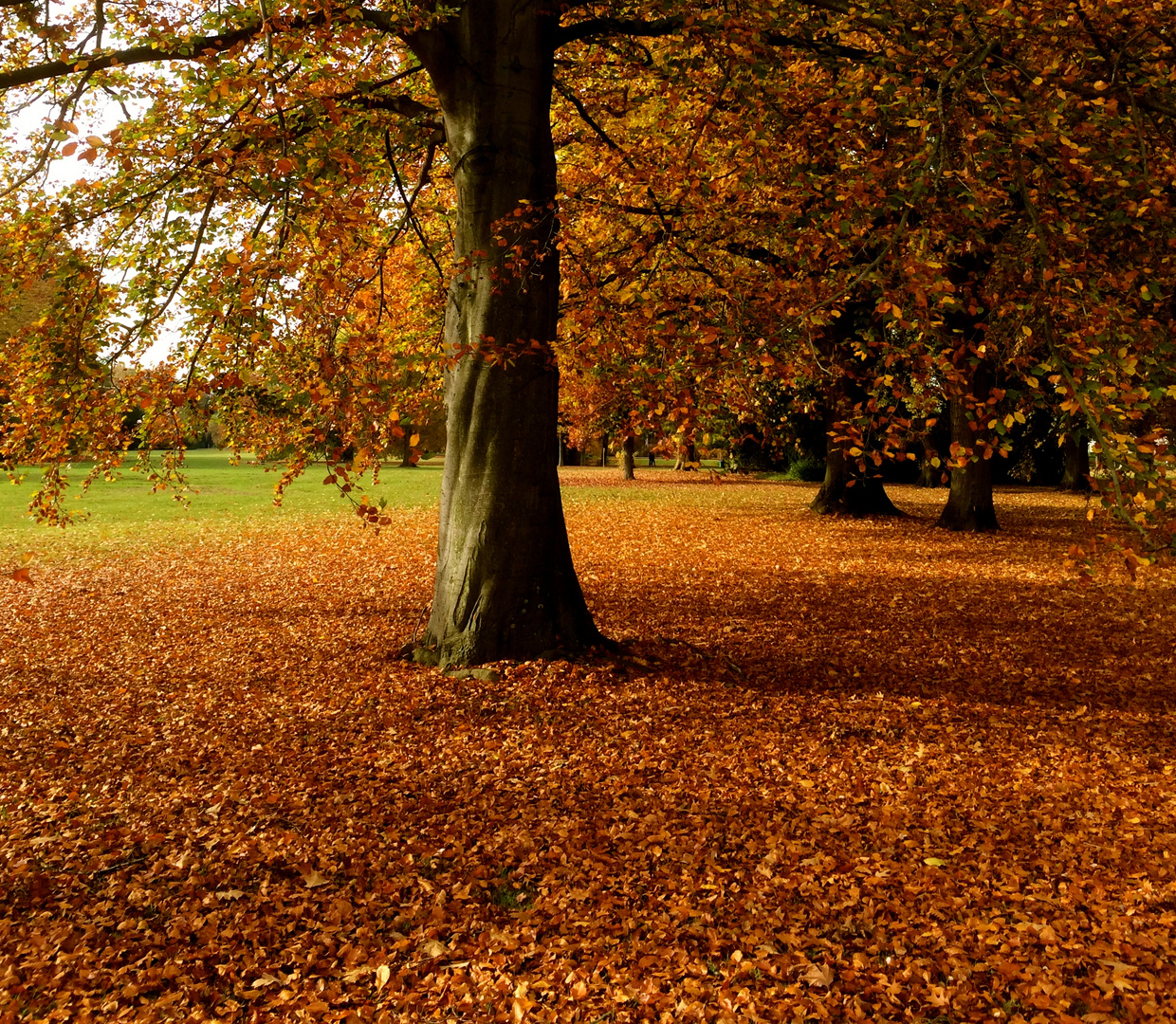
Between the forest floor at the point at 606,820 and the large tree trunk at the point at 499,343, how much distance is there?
56 cm

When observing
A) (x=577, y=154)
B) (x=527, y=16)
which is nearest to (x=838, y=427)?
(x=527, y=16)

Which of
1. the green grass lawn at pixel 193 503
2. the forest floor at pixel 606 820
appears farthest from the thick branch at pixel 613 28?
the green grass lawn at pixel 193 503

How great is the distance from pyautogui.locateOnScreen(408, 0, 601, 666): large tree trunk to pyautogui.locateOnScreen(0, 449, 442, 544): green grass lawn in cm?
806

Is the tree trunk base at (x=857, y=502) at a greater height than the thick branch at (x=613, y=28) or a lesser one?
lesser

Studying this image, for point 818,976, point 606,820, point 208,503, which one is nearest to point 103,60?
point 606,820

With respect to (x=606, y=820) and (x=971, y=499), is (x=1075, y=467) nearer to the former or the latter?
(x=971, y=499)

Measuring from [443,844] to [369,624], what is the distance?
5.38 m

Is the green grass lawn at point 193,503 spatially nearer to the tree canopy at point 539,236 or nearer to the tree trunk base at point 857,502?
the tree canopy at point 539,236

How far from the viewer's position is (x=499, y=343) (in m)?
7.51

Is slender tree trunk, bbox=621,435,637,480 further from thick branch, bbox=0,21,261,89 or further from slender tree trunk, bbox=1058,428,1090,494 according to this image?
thick branch, bbox=0,21,261,89

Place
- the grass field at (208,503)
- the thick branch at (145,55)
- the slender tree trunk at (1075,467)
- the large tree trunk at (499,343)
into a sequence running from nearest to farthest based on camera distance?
the thick branch at (145,55)
the large tree trunk at (499,343)
the grass field at (208,503)
the slender tree trunk at (1075,467)

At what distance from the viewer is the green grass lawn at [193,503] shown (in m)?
20.7

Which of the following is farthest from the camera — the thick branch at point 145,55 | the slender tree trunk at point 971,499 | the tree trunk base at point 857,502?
the tree trunk base at point 857,502

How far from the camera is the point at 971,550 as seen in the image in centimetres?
1523
